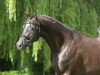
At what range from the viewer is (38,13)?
13.2 meters

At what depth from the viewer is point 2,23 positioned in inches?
528

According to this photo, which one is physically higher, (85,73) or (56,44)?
(56,44)

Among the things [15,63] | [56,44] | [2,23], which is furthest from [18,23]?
[56,44]

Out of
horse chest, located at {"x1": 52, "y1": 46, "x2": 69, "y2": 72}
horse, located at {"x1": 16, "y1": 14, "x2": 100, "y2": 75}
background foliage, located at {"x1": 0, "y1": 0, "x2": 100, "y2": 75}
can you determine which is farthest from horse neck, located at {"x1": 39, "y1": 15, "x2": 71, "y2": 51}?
background foliage, located at {"x1": 0, "y1": 0, "x2": 100, "y2": 75}

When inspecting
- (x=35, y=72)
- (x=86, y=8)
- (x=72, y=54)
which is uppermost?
(x=86, y=8)

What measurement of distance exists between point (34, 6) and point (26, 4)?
0.25m

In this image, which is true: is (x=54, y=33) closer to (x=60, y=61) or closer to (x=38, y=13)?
(x=60, y=61)

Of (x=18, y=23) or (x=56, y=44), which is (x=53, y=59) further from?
(x=18, y=23)

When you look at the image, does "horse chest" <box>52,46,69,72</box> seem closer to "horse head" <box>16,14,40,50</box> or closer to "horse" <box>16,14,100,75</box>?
"horse" <box>16,14,100,75</box>

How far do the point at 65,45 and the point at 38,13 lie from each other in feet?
14.5

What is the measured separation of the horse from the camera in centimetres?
880

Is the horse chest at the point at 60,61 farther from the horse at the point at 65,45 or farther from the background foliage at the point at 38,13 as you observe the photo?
the background foliage at the point at 38,13

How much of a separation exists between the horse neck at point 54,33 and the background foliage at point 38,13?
4.21m

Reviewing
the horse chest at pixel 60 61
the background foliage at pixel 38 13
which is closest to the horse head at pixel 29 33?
the horse chest at pixel 60 61
